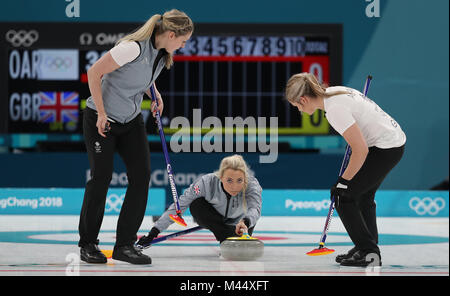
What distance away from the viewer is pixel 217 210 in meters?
4.43

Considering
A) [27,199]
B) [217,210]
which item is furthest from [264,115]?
[217,210]

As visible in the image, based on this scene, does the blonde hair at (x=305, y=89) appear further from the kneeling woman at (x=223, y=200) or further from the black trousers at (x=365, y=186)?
the kneeling woman at (x=223, y=200)

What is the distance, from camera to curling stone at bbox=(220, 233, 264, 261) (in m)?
→ 4.05

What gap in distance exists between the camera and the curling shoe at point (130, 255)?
145 inches

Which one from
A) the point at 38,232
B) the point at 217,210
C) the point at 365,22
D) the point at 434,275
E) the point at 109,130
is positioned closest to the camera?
the point at 434,275

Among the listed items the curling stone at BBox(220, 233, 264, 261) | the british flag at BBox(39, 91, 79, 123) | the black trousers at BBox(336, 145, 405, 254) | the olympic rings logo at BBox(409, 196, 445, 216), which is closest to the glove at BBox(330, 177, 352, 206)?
the black trousers at BBox(336, 145, 405, 254)

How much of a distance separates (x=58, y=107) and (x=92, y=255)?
5.35 m

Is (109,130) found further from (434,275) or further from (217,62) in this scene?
(217,62)

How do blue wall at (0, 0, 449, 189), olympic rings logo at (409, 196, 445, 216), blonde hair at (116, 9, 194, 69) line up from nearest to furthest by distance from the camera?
1. blonde hair at (116, 9, 194, 69)
2. olympic rings logo at (409, 196, 445, 216)
3. blue wall at (0, 0, 449, 189)

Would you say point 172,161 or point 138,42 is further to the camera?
point 172,161

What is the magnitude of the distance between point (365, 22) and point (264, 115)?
6.76ft

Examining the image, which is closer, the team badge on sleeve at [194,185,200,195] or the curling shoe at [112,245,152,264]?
the curling shoe at [112,245,152,264]

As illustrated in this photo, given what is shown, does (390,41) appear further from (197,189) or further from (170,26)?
(170,26)

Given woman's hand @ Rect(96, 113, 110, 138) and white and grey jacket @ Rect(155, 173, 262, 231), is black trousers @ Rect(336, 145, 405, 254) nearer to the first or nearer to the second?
white and grey jacket @ Rect(155, 173, 262, 231)
